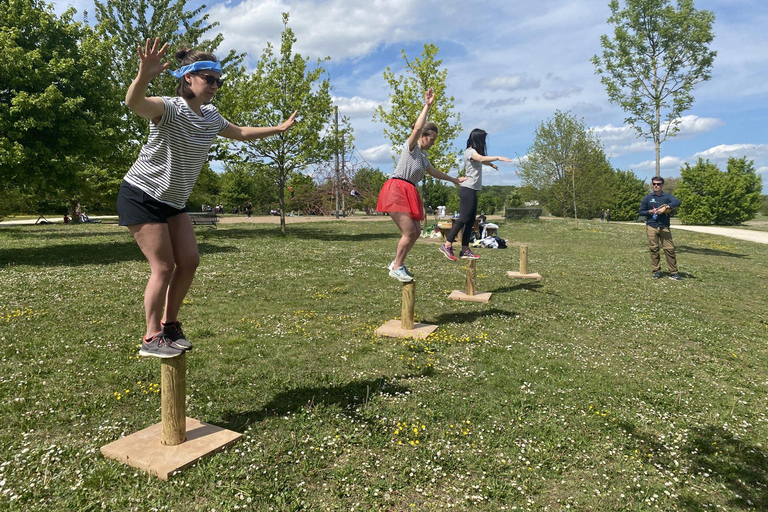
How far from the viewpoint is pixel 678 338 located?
6672 mm

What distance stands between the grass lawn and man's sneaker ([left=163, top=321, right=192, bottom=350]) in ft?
2.78

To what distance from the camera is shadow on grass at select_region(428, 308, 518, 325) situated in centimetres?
726

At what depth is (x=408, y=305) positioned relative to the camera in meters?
6.35

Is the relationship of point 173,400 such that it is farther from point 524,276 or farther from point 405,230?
point 524,276

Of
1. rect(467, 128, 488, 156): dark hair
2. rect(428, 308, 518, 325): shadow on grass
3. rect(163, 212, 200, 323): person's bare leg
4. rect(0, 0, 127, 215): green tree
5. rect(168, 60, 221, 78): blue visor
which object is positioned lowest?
rect(428, 308, 518, 325): shadow on grass

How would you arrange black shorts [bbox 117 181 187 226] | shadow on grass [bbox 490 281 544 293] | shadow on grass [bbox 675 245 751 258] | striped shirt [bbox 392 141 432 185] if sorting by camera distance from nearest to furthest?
black shorts [bbox 117 181 187 226], striped shirt [bbox 392 141 432 185], shadow on grass [bbox 490 281 544 293], shadow on grass [bbox 675 245 751 258]

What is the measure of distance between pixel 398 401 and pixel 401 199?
2.91 meters

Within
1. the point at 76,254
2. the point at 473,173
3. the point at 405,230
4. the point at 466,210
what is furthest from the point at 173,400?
the point at 76,254

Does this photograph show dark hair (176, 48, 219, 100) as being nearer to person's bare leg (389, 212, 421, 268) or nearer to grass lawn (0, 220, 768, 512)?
grass lawn (0, 220, 768, 512)

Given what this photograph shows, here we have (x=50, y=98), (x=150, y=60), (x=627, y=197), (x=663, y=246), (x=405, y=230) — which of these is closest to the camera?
(x=150, y=60)

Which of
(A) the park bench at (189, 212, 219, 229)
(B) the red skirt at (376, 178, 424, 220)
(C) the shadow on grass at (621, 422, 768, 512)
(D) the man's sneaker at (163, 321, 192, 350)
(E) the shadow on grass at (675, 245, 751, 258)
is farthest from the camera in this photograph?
(A) the park bench at (189, 212, 219, 229)

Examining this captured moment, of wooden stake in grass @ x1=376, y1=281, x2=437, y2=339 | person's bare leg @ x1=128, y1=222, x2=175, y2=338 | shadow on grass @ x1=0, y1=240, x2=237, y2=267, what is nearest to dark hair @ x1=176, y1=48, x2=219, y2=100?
person's bare leg @ x1=128, y1=222, x2=175, y2=338

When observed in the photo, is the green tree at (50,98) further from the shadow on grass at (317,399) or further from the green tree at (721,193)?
the green tree at (721,193)

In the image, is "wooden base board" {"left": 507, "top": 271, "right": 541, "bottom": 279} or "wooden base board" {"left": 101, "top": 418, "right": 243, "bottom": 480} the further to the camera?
"wooden base board" {"left": 507, "top": 271, "right": 541, "bottom": 279}
